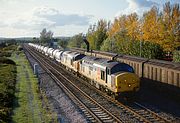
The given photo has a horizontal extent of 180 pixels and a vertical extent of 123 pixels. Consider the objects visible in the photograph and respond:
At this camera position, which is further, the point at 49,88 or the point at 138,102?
the point at 49,88

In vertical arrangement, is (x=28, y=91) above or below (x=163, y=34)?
below

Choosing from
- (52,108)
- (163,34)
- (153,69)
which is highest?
(163,34)

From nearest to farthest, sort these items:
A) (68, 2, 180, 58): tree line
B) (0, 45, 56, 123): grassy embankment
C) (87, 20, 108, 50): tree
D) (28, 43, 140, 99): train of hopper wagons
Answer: (0, 45, 56, 123): grassy embankment < (28, 43, 140, 99): train of hopper wagons < (68, 2, 180, 58): tree line < (87, 20, 108, 50): tree

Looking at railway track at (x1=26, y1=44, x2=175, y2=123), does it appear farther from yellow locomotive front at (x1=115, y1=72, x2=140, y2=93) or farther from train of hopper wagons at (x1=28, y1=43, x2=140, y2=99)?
yellow locomotive front at (x1=115, y1=72, x2=140, y2=93)

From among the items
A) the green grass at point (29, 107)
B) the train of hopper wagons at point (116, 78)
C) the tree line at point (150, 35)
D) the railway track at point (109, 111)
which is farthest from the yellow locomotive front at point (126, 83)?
the tree line at point (150, 35)

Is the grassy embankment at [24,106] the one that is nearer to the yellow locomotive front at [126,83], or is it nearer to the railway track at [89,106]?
the railway track at [89,106]

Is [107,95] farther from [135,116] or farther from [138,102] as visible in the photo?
[135,116]

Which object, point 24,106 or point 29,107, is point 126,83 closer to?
point 29,107

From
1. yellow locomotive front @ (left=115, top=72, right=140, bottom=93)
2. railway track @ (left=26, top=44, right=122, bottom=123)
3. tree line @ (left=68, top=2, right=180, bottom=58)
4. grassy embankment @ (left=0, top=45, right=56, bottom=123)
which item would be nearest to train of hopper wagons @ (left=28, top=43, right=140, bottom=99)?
yellow locomotive front @ (left=115, top=72, right=140, bottom=93)

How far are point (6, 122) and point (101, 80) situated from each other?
36.3 feet

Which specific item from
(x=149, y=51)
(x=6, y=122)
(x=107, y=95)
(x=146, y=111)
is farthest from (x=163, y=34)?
(x=6, y=122)

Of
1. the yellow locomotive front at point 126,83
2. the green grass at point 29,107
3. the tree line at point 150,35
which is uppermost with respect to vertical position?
the tree line at point 150,35

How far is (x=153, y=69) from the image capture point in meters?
30.6

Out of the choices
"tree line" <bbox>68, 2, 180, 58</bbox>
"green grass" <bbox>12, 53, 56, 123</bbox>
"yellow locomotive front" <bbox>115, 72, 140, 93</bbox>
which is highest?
"tree line" <bbox>68, 2, 180, 58</bbox>
